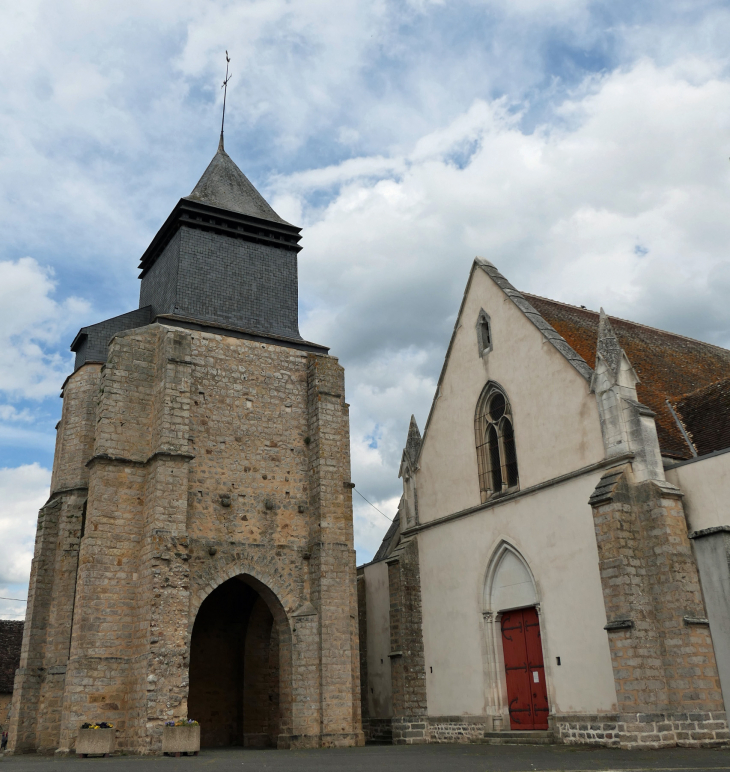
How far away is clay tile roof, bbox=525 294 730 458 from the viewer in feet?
50.5

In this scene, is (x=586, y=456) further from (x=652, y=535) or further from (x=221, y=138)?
(x=221, y=138)

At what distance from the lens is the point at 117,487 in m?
16.0

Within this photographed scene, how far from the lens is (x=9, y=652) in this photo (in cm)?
3167

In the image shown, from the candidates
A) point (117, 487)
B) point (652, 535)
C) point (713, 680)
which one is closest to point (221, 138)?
point (117, 487)

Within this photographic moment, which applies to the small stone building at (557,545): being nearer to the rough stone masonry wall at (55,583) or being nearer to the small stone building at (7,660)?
the rough stone masonry wall at (55,583)

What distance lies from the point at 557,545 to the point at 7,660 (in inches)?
1030

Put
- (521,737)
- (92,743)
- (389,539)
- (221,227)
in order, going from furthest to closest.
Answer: (389,539)
(221,227)
(521,737)
(92,743)

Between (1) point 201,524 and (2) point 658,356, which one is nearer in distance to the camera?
(1) point 201,524

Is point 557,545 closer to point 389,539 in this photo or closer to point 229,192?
point 389,539

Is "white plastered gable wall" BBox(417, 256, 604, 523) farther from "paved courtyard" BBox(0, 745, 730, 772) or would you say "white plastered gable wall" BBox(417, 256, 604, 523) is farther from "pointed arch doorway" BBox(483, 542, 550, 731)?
"paved courtyard" BBox(0, 745, 730, 772)

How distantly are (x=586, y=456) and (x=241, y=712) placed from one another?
37.3ft

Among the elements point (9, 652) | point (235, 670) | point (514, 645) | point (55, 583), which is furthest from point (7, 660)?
point (514, 645)

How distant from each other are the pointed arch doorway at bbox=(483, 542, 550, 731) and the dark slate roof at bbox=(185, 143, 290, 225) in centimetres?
1177

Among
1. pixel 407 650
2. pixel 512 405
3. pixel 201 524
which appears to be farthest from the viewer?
pixel 407 650
